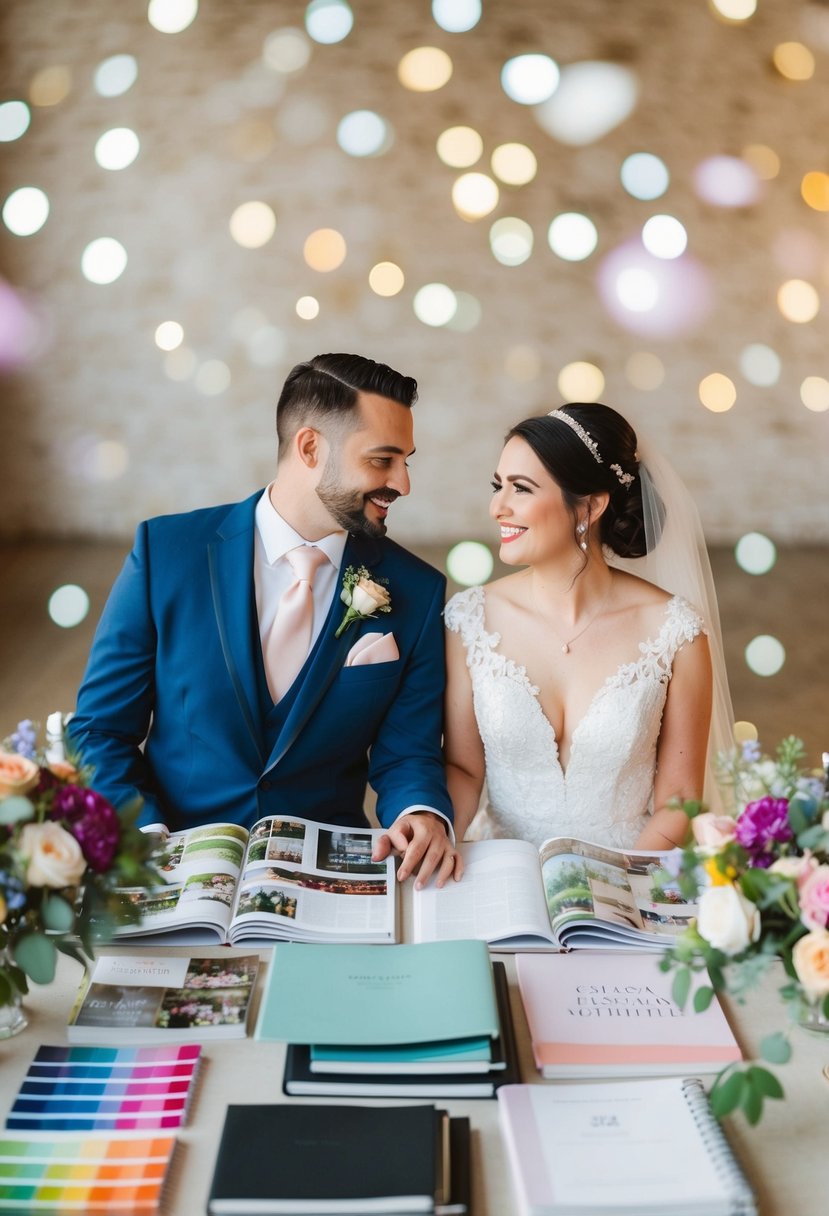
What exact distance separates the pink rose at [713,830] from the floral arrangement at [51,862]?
23.8 inches

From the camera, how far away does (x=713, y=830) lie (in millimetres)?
1162

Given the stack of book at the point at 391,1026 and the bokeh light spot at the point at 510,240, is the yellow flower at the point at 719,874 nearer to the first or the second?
the stack of book at the point at 391,1026

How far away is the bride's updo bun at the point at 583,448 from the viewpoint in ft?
7.20

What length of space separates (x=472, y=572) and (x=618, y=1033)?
4739 mm

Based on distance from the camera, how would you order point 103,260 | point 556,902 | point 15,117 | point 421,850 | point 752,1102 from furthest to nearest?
point 103,260 < point 15,117 < point 421,850 < point 556,902 < point 752,1102

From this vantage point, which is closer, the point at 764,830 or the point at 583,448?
the point at 764,830

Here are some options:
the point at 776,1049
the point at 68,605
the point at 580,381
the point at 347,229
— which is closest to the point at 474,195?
the point at 347,229

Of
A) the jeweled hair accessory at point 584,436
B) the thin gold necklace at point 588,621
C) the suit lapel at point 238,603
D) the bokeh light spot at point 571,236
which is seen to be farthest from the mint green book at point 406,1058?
the bokeh light spot at point 571,236

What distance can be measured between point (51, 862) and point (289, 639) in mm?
1032

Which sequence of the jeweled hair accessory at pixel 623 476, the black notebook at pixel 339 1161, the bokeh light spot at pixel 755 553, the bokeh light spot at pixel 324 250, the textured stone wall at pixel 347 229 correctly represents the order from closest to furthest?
the black notebook at pixel 339 1161
the jeweled hair accessory at pixel 623 476
the textured stone wall at pixel 347 229
the bokeh light spot at pixel 324 250
the bokeh light spot at pixel 755 553

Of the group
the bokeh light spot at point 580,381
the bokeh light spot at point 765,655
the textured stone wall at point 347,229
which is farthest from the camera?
the bokeh light spot at point 580,381

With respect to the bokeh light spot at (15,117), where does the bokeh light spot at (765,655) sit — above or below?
below

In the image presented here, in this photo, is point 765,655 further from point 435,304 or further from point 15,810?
point 15,810

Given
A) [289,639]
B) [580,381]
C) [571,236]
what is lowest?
[289,639]
